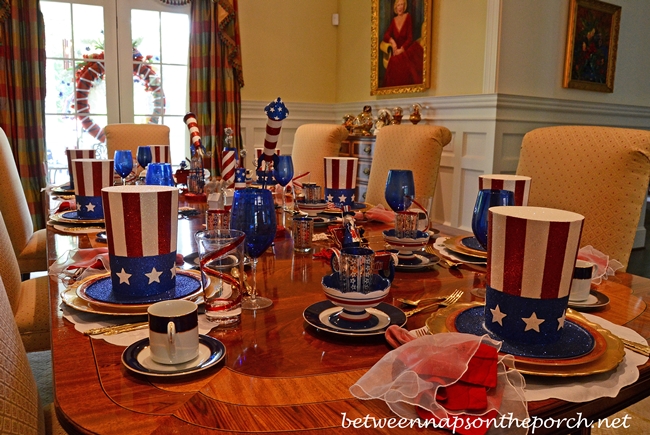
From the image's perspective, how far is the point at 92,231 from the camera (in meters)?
1.42

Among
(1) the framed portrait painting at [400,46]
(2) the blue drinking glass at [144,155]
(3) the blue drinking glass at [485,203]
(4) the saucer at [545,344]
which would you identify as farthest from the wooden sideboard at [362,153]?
(4) the saucer at [545,344]

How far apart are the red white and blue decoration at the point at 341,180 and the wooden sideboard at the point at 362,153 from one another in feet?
7.13

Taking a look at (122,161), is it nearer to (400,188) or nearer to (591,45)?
(400,188)

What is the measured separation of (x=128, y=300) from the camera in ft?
2.64

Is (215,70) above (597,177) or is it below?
above

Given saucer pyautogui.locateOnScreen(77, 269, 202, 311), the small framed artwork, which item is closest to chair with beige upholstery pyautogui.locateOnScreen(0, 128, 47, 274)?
saucer pyautogui.locateOnScreen(77, 269, 202, 311)

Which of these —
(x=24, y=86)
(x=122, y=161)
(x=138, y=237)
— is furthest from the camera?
(x=24, y=86)

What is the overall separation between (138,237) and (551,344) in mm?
620

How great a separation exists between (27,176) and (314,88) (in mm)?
2565

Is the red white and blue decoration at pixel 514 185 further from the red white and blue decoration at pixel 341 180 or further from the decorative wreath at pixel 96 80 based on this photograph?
the decorative wreath at pixel 96 80

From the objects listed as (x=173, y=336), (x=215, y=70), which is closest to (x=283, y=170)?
(x=173, y=336)

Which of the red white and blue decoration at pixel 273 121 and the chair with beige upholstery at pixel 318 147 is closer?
the red white and blue decoration at pixel 273 121

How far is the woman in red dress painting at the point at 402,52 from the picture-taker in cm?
386

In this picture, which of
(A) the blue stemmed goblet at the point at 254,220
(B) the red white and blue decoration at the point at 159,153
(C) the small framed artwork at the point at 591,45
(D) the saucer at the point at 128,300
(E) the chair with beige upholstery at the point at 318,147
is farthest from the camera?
(C) the small framed artwork at the point at 591,45
